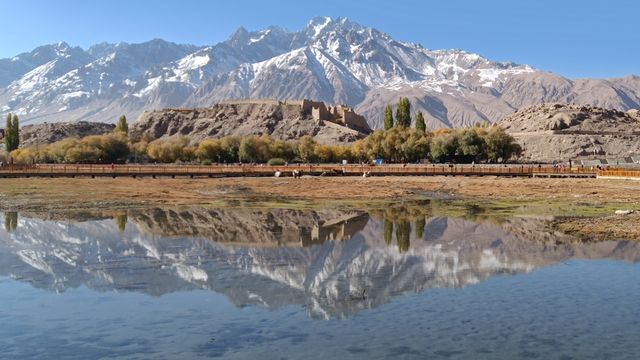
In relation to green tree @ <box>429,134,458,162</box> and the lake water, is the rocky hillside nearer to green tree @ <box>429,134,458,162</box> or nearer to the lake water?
green tree @ <box>429,134,458,162</box>

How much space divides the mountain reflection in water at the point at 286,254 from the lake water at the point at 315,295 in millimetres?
111

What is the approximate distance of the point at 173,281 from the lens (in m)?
23.6

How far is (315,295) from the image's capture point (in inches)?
863

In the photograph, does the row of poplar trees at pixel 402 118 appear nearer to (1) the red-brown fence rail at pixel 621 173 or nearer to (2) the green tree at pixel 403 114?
(2) the green tree at pixel 403 114

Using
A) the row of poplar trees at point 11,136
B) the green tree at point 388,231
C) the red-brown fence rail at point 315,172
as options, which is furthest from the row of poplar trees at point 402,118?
the green tree at point 388,231

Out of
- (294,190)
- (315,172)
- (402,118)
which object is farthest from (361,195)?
(402,118)

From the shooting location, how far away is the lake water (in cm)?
1652

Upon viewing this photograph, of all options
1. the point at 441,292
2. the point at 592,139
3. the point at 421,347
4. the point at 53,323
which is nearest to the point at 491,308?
the point at 441,292

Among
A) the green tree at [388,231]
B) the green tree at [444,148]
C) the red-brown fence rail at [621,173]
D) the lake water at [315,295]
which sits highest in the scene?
the green tree at [444,148]

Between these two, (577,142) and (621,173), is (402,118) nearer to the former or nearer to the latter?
(577,142)

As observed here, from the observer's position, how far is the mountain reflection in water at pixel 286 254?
23.0 metres

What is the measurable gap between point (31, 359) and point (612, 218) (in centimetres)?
3616

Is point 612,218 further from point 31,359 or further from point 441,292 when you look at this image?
point 31,359

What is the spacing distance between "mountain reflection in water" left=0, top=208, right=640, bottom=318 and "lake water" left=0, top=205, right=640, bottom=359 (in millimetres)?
111
